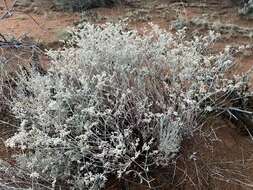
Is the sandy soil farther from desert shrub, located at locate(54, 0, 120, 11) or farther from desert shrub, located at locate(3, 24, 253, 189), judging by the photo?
desert shrub, located at locate(3, 24, 253, 189)

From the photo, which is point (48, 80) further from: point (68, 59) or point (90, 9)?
point (90, 9)

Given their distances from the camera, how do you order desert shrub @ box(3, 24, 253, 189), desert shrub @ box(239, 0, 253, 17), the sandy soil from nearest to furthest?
desert shrub @ box(3, 24, 253, 189) → the sandy soil → desert shrub @ box(239, 0, 253, 17)

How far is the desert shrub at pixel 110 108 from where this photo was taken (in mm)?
3697

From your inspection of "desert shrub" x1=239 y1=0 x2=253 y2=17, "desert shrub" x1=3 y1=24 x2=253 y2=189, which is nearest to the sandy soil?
"desert shrub" x1=239 y1=0 x2=253 y2=17

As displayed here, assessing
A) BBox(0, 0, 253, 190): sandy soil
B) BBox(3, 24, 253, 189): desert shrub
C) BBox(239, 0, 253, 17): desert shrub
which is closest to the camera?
BBox(3, 24, 253, 189): desert shrub

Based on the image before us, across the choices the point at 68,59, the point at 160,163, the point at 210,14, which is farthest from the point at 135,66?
the point at 210,14

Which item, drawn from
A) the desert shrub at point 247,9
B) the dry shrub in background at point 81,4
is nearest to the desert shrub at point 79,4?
the dry shrub in background at point 81,4

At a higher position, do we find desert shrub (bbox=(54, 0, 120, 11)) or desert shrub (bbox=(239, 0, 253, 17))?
desert shrub (bbox=(54, 0, 120, 11))

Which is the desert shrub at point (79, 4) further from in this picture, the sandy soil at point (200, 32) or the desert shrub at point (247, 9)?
the desert shrub at point (247, 9)

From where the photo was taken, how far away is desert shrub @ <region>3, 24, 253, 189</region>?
146 inches

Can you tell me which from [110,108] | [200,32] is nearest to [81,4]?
[200,32]

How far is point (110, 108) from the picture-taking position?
3959 millimetres

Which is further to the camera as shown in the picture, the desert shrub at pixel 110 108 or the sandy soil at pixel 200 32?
the sandy soil at pixel 200 32

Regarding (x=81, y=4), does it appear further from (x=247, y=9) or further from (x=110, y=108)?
(x=110, y=108)
